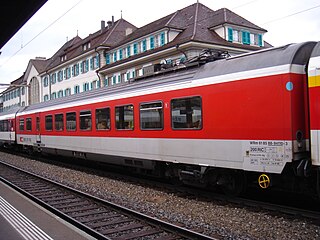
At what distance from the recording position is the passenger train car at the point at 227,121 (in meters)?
6.57

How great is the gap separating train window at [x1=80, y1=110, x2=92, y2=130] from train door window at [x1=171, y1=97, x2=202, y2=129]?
5.17 metres

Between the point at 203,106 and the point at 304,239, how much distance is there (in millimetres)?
3533

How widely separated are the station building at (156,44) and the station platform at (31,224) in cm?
1632

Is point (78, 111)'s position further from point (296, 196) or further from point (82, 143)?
point (296, 196)

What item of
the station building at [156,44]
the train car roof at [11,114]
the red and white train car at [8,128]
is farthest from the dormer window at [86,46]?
A: the train car roof at [11,114]

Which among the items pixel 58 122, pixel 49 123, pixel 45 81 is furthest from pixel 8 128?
pixel 45 81

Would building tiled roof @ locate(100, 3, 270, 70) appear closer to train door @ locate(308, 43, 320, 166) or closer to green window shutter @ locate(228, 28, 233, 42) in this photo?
green window shutter @ locate(228, 28, 233, 42)

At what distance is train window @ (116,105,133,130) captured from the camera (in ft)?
35.4

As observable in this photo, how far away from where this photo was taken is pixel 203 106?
8.17 metres

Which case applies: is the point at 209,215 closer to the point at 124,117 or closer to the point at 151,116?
the point at 151,116

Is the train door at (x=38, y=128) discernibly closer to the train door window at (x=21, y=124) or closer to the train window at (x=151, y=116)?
the train door window at (x=21, y=124)

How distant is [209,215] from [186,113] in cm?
250

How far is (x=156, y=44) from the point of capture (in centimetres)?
3531

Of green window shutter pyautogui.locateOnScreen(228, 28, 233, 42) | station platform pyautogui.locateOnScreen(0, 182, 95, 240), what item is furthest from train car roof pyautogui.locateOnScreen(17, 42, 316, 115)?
green window shutter pyautogui.locateOnScreen(228, 28, 233, 42)
